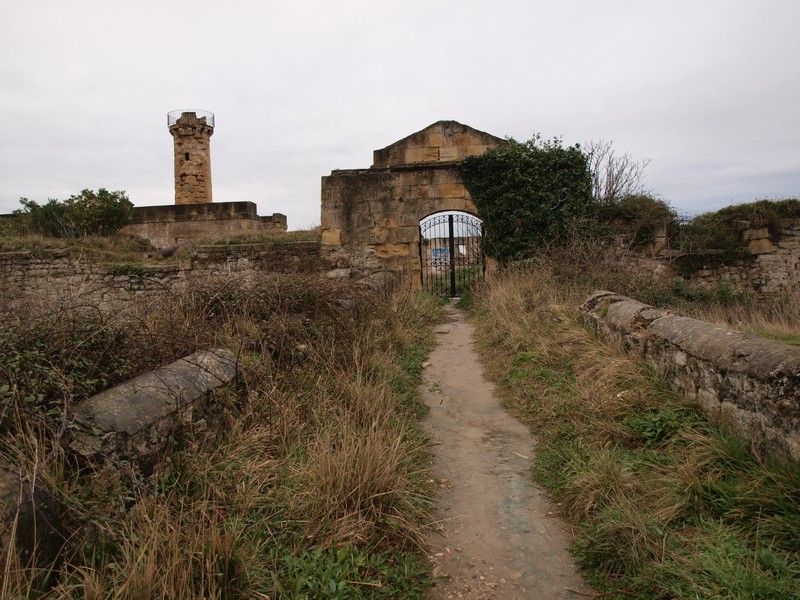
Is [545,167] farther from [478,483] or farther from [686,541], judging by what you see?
[686,541]

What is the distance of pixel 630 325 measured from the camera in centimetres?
538

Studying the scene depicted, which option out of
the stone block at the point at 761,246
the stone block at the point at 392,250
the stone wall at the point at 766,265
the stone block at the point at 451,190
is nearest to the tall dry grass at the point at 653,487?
the stone block at the point at 392,250

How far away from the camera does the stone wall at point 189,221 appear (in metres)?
18.8

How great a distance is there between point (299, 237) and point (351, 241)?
160 centimetres

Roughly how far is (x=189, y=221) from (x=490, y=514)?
18.4m

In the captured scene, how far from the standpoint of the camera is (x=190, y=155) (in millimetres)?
22234

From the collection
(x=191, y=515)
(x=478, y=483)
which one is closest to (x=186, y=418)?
(x=191, y=515)

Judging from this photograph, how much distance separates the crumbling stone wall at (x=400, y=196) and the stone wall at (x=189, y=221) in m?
6.29

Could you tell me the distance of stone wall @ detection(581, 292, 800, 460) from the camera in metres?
2.90

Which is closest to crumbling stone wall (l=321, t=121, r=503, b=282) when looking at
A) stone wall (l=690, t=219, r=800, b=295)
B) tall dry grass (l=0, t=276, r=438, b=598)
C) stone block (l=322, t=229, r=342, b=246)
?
stone block (l=322, t=229, r=342, b=246)

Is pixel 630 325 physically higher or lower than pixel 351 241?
lower

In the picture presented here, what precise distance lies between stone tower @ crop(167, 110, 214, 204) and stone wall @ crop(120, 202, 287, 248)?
121 inches

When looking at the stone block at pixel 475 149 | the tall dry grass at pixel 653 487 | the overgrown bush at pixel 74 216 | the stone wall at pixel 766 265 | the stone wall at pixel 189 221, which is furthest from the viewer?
the stone wall at pixel 189 221

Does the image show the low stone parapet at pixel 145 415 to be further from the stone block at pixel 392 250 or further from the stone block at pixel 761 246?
the stone block at pixel 761 246
